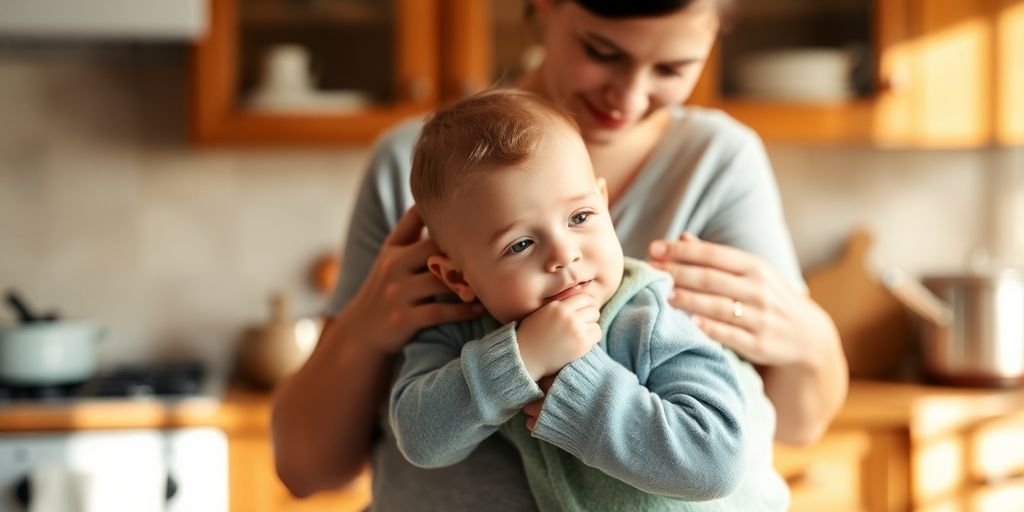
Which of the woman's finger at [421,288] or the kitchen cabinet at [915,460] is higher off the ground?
the woman's finger at [421,288]

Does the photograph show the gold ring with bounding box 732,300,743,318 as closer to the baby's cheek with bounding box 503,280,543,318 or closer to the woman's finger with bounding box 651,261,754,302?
the woman's finger with bounding box 651,261,754,302

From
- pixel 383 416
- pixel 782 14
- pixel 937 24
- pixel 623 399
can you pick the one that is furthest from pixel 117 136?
pixel 623 399

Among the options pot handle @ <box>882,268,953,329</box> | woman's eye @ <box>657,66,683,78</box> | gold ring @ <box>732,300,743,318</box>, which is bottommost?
pot handle @ <box>882,268,953,329</box>

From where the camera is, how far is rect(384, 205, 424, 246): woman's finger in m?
1.12

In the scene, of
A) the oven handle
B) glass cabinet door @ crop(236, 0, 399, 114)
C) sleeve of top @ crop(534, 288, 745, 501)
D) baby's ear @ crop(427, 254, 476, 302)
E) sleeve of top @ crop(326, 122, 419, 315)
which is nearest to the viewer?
sleeve of top @ crop(534, 288, 745, 501)

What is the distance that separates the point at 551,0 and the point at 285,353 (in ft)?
5.29

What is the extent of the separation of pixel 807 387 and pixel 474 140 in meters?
0.51

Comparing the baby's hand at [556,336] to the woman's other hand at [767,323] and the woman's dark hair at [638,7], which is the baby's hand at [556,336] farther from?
the woman's dark hair at [638,7]

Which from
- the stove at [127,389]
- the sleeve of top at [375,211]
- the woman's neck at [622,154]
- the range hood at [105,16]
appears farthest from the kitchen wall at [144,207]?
the woman's neck at [622,154]

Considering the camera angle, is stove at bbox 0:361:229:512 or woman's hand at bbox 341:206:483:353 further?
stove at bbox 0:361:229:512

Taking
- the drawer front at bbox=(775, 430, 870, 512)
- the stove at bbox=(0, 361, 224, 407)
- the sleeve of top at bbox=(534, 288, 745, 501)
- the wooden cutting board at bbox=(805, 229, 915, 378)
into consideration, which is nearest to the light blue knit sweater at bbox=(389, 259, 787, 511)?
the sleeve of top at bbox=(534, 288, 745, 501)

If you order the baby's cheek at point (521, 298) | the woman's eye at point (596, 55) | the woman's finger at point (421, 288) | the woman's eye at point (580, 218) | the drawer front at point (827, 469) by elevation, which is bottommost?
the drawer front at point (827, 469)

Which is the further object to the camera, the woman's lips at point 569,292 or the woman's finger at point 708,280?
the woman's finger at point 708,280

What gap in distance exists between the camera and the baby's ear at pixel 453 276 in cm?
103
